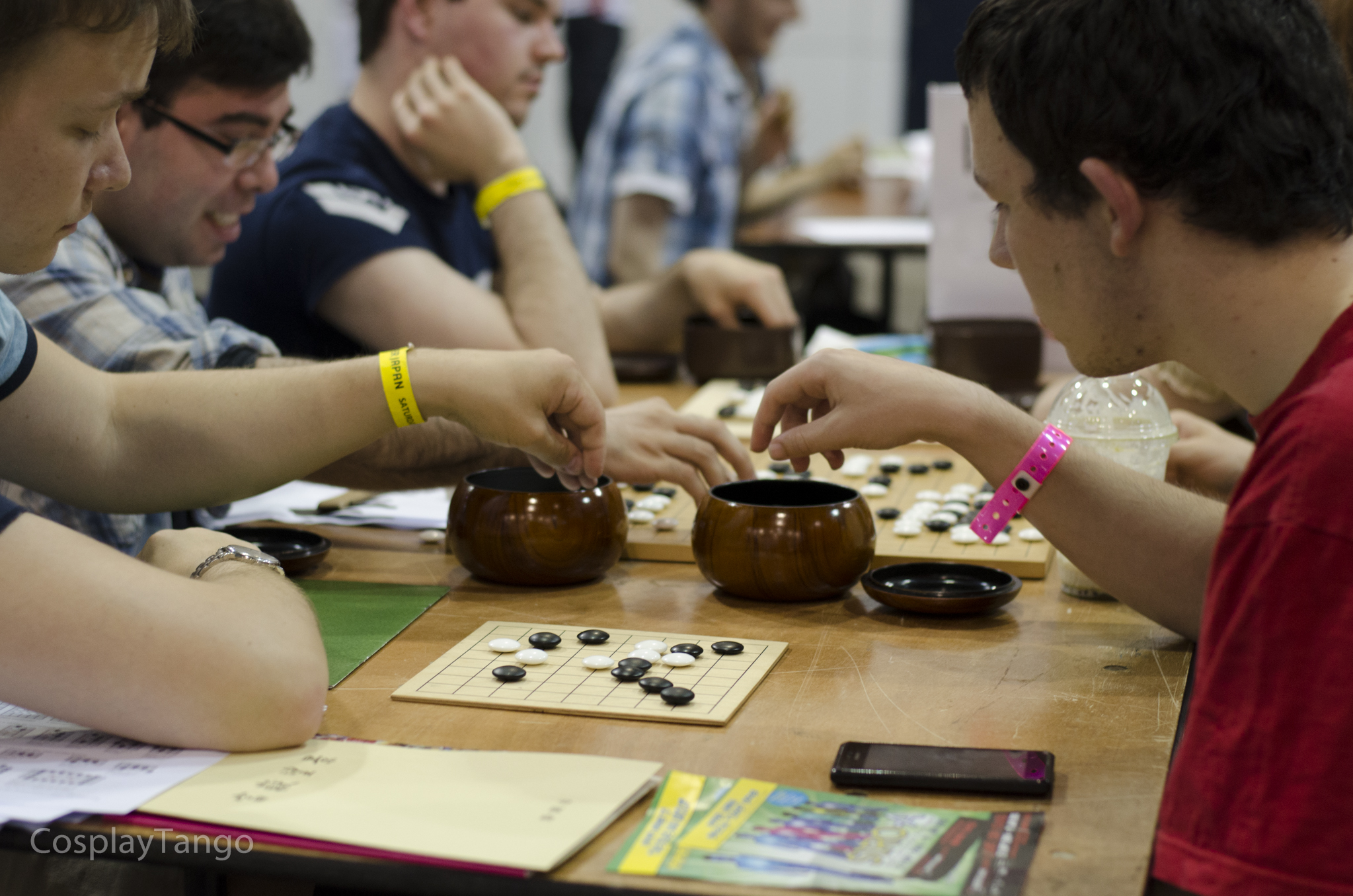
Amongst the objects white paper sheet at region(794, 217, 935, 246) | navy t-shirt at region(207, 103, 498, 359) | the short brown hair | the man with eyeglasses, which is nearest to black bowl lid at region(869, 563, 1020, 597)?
the man with eyeglasses

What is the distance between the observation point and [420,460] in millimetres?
1623

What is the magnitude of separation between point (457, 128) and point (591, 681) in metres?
1.42

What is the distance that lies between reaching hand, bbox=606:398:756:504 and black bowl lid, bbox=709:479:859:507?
Result: 0.12 metres

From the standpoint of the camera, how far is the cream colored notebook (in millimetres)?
790

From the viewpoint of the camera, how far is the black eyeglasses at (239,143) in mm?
1726

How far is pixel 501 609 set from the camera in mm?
1264

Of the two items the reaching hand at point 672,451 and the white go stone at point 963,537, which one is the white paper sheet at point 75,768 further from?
the white go stone at point 963,537

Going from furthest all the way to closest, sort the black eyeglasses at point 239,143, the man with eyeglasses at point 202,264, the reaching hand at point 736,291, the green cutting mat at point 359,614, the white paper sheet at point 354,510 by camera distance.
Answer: the reaching hand at point 736,291 < the black eyeglasses at point 239,143 < the white paper sheet at point 354,510 < the man with eyeglasses at point 202,264 < the green cutting mat at point 359,614

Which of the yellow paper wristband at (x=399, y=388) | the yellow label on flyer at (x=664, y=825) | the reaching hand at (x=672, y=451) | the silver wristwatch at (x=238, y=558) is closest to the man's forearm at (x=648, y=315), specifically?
the reaching hand at (x=672, y=451)

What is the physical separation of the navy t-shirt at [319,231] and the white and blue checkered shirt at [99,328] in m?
0.46

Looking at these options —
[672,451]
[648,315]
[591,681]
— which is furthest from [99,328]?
[648,315]

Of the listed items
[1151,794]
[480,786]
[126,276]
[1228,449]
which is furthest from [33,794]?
[1228,449]

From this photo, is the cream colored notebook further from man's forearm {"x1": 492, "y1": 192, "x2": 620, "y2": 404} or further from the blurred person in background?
the blurred person in background

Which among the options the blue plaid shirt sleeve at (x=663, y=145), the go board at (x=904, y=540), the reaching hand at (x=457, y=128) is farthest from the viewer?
the blue plaid shirt sleeve at (x=663, y=145)
